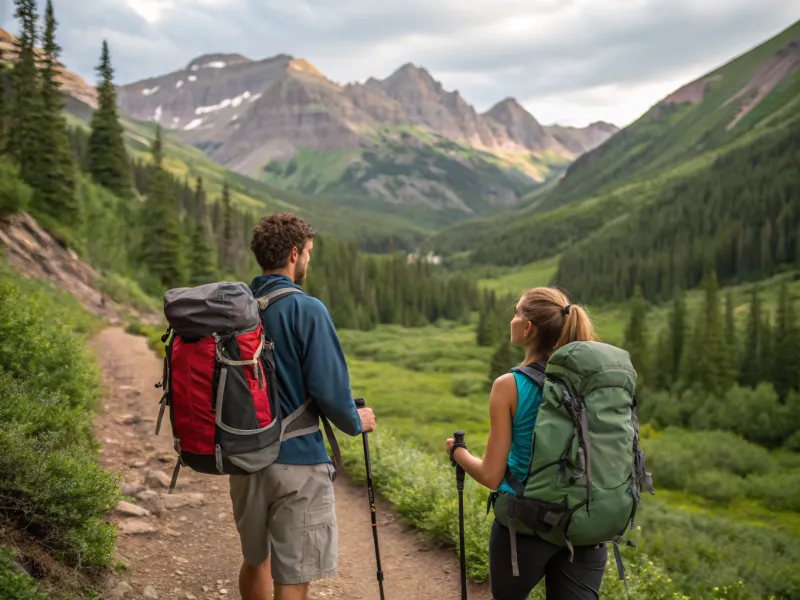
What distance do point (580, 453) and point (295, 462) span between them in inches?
76.1

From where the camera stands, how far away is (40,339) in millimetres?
10320

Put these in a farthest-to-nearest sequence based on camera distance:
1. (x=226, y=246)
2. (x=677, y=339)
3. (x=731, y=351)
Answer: (x=226, y=246), (x=677, y=339), (x=731, y=351)

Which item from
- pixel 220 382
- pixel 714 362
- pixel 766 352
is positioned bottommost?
pixel 714 362

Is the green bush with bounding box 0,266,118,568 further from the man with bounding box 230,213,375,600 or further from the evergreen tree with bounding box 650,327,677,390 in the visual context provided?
the evergreen tree with bounding box 650,327,677,390

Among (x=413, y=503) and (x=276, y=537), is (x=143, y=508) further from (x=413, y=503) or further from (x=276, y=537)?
(x=276, y=537)

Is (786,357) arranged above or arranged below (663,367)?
above

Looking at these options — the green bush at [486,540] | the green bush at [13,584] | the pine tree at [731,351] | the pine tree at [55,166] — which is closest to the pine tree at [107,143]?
the pine tree at [55,166]

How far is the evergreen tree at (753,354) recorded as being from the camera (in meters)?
82.0

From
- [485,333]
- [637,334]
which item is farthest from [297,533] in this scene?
[485,333]

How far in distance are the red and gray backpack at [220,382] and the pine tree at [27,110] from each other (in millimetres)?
47285

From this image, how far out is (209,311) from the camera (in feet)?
13.2

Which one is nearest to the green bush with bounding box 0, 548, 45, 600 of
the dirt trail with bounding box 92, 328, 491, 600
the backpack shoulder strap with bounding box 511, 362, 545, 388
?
the dirt trail with bounding box 92, 328, 491, 600

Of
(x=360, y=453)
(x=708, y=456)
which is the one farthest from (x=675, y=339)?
(x=360, y=453)

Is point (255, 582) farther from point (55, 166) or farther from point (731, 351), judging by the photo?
point (731, 351)
